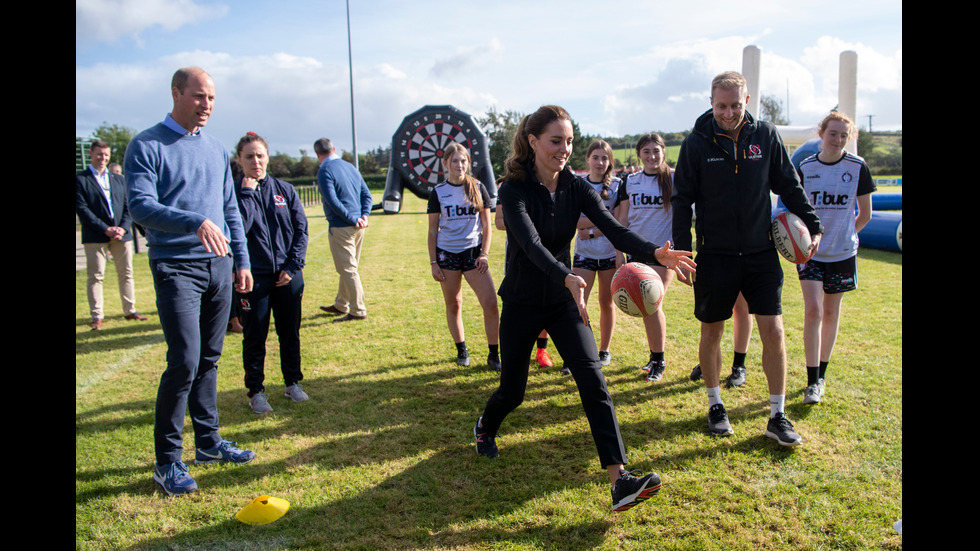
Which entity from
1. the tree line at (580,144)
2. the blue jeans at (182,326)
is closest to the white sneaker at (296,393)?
the blue jeans at (182,326)

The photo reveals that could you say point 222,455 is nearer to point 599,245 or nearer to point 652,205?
point 599,245

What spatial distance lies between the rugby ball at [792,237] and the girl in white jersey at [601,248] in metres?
1.63

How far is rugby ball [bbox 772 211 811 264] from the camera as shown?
3.82 m

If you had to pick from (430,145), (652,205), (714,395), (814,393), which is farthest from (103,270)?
(430,145)

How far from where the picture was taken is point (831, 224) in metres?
4.43

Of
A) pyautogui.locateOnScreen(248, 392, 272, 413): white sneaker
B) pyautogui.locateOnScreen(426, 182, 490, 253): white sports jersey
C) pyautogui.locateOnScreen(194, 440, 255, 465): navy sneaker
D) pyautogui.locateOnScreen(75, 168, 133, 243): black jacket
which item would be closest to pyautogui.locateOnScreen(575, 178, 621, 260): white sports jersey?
pyautogui.locateOnScreen(426, 182, 490, 253): white sports jersey

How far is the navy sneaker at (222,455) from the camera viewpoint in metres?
3.85

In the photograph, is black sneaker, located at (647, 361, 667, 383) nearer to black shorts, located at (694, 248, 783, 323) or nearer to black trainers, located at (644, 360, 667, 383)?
black trainers, located at (644, 360, 667, 383)

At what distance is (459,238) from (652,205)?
69.4 inches

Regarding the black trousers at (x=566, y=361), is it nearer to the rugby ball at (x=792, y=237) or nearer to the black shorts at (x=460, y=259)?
the rugby ball at (x=792, y=237)

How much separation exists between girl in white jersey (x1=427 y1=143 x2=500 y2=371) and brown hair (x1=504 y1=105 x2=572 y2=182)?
6.86 feet
